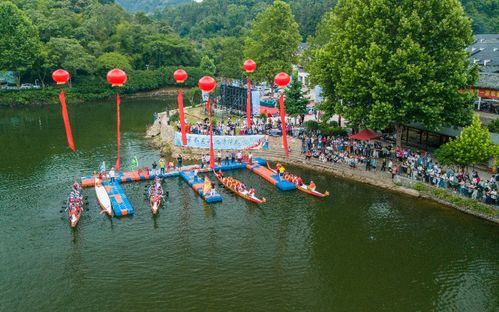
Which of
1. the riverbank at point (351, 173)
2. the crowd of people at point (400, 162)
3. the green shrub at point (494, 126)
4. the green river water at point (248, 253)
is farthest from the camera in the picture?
the green shrub at point (494, 126)

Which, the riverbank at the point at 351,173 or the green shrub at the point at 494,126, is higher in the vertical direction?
the green shrub at the point at 494,126

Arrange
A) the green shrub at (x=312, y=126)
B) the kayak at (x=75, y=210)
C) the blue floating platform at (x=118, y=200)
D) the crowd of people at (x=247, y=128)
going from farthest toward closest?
the green shrub at (x=312, y=126) → the crowd of people at (x=247, y=128) → the blue floating platform at (x=118, y=200) → the kayak at (x=75, y=210)

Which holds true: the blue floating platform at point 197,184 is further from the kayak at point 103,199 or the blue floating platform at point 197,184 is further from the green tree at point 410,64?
the green tree at point 410,64

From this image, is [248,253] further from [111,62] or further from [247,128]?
[111,62]

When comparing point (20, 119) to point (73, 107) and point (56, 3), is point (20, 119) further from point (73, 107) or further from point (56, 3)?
point (56, 3)

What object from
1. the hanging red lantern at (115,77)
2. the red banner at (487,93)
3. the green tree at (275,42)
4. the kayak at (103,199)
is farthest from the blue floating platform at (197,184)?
the green tree at (275,42)

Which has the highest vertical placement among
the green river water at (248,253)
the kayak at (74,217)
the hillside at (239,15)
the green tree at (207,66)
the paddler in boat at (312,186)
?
the hillside at (239,15)
